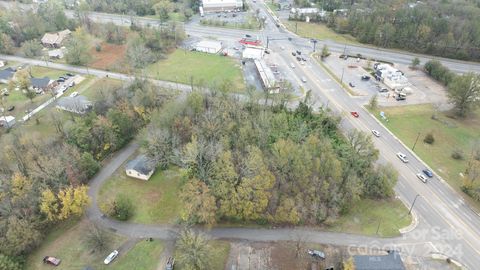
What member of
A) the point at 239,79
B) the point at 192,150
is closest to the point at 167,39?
the point at 239,79

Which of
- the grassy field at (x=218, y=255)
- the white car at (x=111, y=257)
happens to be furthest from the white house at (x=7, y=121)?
the grassy field at (x=218, y=255)

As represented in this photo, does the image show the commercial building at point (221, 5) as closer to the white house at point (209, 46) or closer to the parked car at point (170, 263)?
the white house at point (209, 46)

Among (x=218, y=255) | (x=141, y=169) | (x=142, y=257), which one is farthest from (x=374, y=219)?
(x=141, y=169)

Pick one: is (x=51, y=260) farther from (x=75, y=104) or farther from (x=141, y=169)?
(x=75, y=104)

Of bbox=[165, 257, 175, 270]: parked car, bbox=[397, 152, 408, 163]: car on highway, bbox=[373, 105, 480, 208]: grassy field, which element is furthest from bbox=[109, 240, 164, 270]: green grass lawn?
bbox=[373, 105, 480, 208]: grassy field

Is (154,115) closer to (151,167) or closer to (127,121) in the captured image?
(127,121)
